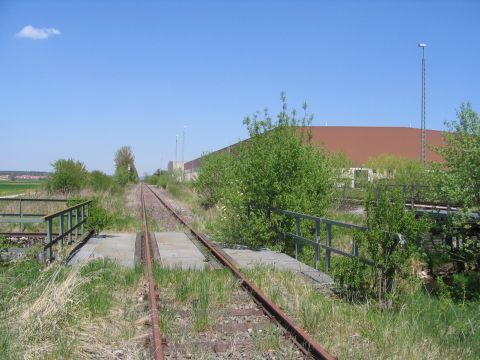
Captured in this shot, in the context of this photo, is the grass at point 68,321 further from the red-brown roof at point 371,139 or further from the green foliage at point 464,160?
the red-brown roof at point 371,139

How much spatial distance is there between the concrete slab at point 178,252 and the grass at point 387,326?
131 inches

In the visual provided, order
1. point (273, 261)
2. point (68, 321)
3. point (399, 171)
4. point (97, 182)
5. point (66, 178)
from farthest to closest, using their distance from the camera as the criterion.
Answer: point (97, 182) → point (399, 171) → point (66, 178) → point (273, 261) → point (68, 321)

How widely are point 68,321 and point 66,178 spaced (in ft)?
94.9

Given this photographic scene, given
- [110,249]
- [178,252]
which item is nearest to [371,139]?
[178,252]

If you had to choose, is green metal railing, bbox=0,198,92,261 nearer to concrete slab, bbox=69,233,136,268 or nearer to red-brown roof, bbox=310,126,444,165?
concrete slab, bbox=69,233,136,268

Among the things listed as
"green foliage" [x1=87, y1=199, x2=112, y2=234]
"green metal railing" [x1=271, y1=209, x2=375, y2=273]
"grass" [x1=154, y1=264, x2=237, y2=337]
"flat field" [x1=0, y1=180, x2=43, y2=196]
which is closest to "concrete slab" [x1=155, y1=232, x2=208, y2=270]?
"grass" [x1=154, y1=264, x2=237, y2=337]

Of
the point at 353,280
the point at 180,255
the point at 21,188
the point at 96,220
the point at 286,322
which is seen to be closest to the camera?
the point at 286,322

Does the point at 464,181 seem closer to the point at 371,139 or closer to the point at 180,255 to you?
the point at 180,255

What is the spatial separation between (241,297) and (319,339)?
255 centimetres

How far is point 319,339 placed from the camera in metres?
6.66

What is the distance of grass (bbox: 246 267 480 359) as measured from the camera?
20.0 ft

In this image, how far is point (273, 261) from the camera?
1271 cm

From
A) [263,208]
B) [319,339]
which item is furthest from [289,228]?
[319,339]

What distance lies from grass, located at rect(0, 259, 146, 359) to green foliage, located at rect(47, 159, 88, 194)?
1037 inches
